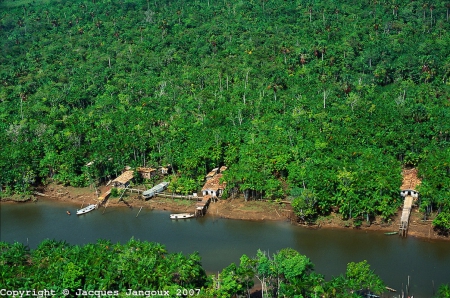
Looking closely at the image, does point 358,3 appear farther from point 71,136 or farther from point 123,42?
point 71,136

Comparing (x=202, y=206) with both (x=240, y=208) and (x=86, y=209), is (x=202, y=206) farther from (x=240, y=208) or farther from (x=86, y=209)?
(x=86, y=209)

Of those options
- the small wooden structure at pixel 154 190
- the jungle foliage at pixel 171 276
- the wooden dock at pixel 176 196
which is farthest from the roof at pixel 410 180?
the small wooden structure at pixel 154 190

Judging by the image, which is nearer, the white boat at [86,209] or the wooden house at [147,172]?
the white boat at [86,209]

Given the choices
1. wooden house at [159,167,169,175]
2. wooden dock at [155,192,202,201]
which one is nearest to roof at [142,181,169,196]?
wooden dock at [155,192,202,201]

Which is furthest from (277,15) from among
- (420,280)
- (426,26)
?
(420,280)

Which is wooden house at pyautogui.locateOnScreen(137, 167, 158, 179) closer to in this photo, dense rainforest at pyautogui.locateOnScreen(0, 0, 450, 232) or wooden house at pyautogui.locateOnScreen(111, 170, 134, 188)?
wooden house at pyautogui.locateOnScreen(111, 170, 134, 188)

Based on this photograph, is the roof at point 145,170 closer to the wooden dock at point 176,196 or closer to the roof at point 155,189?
the roof at point 155,189
